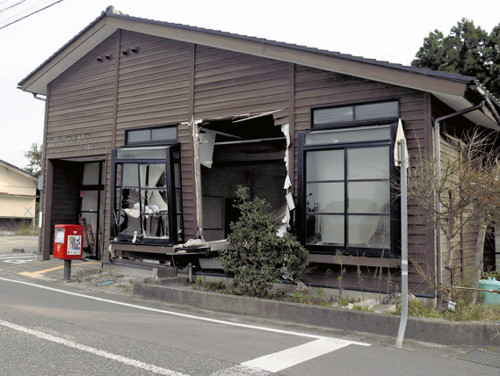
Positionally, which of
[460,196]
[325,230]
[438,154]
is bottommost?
[325,230]

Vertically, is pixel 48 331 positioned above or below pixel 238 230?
below

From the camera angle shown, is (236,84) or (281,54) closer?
(281,54)

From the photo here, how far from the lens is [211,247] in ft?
30.5

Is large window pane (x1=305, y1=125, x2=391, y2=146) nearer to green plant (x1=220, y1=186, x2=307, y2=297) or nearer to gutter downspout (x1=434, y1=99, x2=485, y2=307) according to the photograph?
gutter downspout (x1=434, y1=99, x2=485, y2=307)

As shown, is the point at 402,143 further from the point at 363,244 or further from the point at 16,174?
the point at 16,174

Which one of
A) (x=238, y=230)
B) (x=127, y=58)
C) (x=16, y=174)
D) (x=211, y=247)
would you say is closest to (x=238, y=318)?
(x=238, y=230)

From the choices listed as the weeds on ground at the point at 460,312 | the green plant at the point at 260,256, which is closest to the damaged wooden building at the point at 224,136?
the green plant at the point at 260,256

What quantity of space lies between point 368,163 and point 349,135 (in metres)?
0.62

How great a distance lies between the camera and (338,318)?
6.52 m

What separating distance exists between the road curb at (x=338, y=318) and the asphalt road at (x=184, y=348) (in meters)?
0.22

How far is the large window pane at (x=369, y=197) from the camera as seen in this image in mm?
7695

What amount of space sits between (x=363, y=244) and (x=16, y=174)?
1150 inches

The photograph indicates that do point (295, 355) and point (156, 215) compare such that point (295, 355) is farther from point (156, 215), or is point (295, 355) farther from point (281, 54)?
point (156, 215)

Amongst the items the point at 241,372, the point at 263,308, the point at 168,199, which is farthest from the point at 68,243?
the point at 241,372
